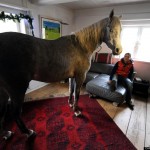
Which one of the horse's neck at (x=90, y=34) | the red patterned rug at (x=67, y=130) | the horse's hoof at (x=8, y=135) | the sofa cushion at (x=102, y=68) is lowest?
the red patterned rug at (x=67, y=130)

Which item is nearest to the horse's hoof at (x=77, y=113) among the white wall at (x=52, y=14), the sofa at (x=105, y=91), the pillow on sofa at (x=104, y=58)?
the sofa at (x=105, y=91)

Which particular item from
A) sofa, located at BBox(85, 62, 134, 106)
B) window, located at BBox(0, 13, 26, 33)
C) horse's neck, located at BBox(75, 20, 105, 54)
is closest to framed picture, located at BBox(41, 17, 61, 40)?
window, located at BBox(0, 13, 26, 33)

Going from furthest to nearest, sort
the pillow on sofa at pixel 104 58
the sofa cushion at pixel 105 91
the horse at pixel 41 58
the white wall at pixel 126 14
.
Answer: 1. the pillow on sofa at pixel 104 58
2. the white wall at pixel 126 14
3. the sofa cushion at pixel 105 91
4. the horse at pixel 41 58

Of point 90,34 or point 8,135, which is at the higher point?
point 90,34

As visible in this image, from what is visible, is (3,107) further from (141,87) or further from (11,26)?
(141,87)

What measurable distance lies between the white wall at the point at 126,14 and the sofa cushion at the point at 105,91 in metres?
1.24

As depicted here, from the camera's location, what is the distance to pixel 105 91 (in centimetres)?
258

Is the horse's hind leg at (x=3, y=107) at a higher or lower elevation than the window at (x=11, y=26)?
lower

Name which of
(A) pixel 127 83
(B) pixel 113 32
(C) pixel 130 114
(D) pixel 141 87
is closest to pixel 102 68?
(A) pixel 127 83

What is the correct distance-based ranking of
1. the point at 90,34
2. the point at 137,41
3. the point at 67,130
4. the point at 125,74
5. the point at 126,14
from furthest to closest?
the point at 137,41 → the point at 126,14 → the point at 125,74 → the point at 67,130 → the point at 90,34

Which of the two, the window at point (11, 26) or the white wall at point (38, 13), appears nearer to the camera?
the white wall at point (38, 13)

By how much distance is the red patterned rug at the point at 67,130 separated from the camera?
5.13 ft

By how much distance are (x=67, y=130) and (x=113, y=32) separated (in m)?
1.58

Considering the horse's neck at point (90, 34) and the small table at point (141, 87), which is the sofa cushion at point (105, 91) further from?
the horse's neck at point (90, 34)
